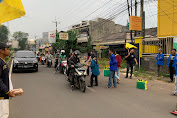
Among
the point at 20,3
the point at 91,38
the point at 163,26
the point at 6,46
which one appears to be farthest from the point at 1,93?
the point at 91,38

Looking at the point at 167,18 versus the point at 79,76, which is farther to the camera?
the point at 167,18

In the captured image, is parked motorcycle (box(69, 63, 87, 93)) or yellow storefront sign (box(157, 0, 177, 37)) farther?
yellow storefront sign (box(157, 0, 177, 37))

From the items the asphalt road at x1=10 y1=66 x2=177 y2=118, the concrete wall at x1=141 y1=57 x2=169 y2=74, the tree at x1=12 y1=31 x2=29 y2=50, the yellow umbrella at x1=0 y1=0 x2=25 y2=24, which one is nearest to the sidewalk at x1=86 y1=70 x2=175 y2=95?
the asphalt road at x1=10 y1=66 x2=177 y2=118

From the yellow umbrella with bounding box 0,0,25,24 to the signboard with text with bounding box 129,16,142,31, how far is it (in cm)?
1108

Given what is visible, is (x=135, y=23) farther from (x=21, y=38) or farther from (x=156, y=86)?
(x=21, y=38)

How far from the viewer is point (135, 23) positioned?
1253 cm

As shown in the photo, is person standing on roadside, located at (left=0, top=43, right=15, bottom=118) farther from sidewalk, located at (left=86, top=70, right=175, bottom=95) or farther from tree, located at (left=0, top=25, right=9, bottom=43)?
tree, located at (left=0, top=25, right=9, bottom=43)

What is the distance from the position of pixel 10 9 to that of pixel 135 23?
11.6 meters

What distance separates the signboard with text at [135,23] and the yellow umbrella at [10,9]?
11.1 m

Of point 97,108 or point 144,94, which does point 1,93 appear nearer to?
point 97,108

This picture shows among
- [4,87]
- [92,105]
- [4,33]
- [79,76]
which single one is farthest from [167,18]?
[4,33]

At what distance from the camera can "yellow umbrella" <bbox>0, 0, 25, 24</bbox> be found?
7.84 feet

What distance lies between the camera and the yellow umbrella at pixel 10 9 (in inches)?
94.1

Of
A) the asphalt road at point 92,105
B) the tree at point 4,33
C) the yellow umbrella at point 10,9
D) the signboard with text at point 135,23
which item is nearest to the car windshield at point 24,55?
the asphalt road at point 92,105
